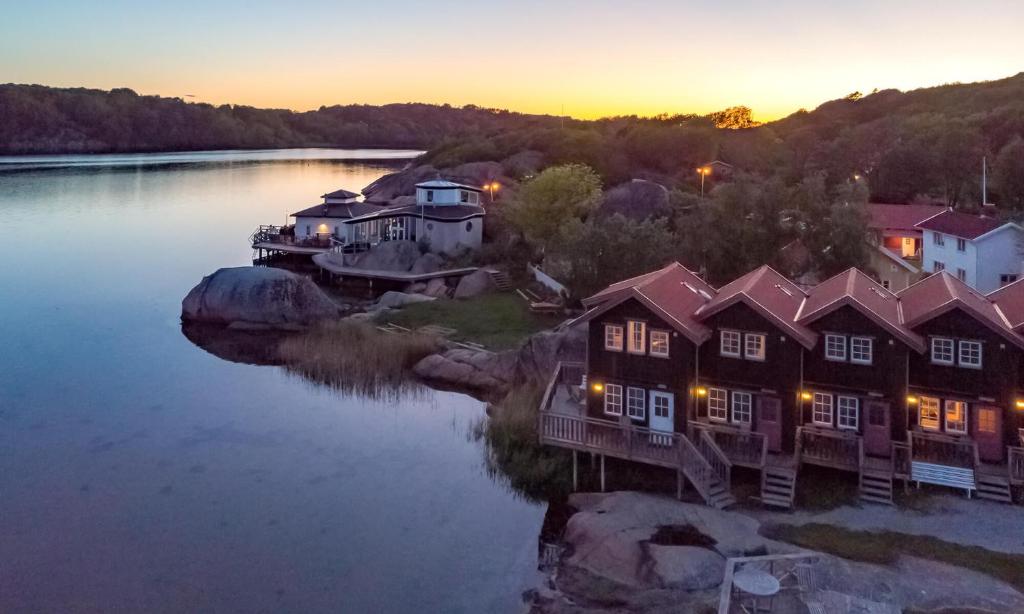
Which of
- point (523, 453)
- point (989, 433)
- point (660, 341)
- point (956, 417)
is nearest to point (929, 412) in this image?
point (956, 417)

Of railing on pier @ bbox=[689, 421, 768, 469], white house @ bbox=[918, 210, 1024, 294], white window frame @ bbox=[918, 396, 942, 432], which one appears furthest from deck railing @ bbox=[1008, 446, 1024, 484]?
white house @ bbox=[918, 210, 1024, 294]

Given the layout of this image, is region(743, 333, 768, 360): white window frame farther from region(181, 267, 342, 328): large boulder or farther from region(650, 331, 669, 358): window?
region(181, 267, 342, 328): large boulder

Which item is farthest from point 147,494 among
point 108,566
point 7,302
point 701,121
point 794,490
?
point 701,121

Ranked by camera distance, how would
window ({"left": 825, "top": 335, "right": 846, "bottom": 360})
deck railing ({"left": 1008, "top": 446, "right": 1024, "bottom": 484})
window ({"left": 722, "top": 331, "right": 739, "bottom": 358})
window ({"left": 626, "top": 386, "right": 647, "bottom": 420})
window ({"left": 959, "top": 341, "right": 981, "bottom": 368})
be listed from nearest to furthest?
deck railing ({"left": 1008, "top": 446, "right": 1024, "bottom": 484}), window ({"left": 959, "top": 341, "right": 981, "bottom": 368}), window ({"left": 825, "top": 335, "right": 846, "bottom": 360}), window ({"left": 722, "top": 331, "right": 739, "bottom": 358}), window ({"left": 626, "top": 386, "right": 647, "bottom": 420})

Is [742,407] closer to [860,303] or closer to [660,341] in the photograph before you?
[660,341]

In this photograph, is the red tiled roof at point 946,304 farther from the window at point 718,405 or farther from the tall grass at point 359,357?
the tall grass at point 359,357

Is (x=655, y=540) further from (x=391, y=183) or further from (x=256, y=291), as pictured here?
(x=391, y=183)

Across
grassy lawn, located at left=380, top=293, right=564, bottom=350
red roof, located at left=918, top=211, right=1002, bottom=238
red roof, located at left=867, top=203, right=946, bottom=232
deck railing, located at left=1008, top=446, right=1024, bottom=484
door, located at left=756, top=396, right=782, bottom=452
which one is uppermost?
red roof, located at left=867, top=203, right=946, bottom=232
